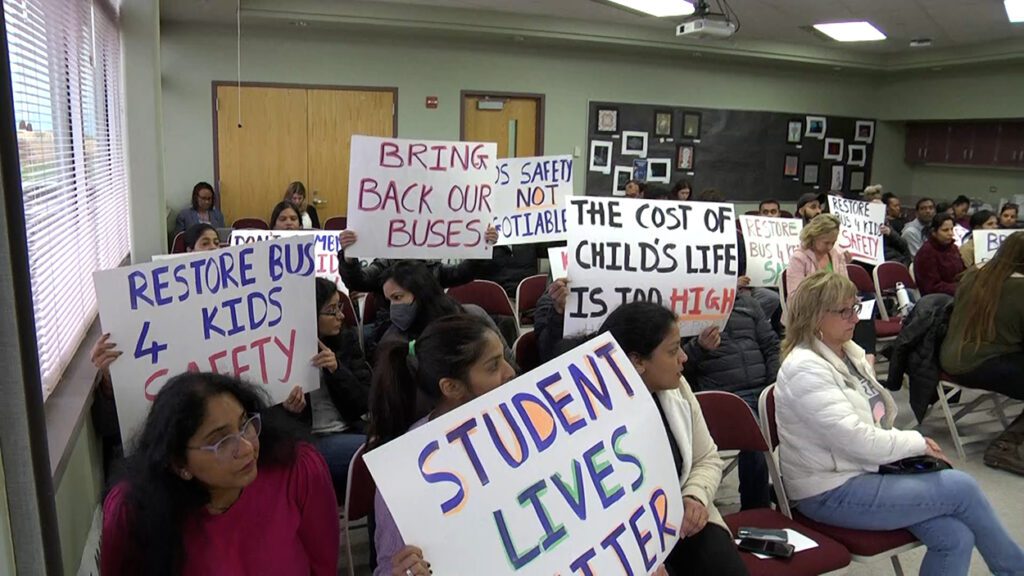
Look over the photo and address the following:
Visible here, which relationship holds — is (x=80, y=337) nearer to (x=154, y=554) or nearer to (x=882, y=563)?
(x=154, y=554)

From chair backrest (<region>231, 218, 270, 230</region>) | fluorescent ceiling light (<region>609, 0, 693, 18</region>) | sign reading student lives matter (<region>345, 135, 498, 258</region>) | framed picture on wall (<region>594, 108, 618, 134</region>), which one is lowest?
chair backrest (<region>231, 218, 270, 230</region>)

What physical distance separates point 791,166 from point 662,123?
2.29 meters

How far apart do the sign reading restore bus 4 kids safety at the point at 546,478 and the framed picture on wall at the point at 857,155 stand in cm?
1048

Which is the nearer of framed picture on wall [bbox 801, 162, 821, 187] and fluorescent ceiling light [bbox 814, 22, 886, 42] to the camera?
fluorescent ceiling light [bbox 814, 22, 886, 42]

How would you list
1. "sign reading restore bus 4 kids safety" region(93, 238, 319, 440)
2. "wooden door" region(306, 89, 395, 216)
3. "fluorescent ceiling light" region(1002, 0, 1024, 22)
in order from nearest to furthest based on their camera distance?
"sign reading restore bus 4 kids safety" region(93, 238, 319, 440) < "fluorescent ceiling light" region(1002, 0, 1024, 22) < "wooden door" region(306, 89, 395, 216)

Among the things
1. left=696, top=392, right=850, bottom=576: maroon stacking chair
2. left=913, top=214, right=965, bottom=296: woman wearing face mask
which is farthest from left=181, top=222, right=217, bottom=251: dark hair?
left=913, top=214, right=965, bottom=296: woman wearing face mask

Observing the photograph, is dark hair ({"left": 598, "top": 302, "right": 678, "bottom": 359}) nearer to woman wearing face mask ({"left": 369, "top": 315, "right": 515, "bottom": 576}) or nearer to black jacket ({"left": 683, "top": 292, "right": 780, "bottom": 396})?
woman wearing face mask ({"left": 369, "top": 315, "right": 515, "bottom": 576})

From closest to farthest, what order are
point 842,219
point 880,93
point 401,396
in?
point 401,396, point 842,219, point 880,93

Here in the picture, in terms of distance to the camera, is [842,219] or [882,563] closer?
[882,563]

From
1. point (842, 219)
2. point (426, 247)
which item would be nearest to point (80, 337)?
point (426, 247)

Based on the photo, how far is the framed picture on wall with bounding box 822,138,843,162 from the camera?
10422 millimetres

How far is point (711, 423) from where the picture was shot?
237 centimetres

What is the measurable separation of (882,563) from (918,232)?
543 cm

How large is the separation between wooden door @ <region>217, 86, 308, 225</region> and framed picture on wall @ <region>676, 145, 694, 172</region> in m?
4.77
